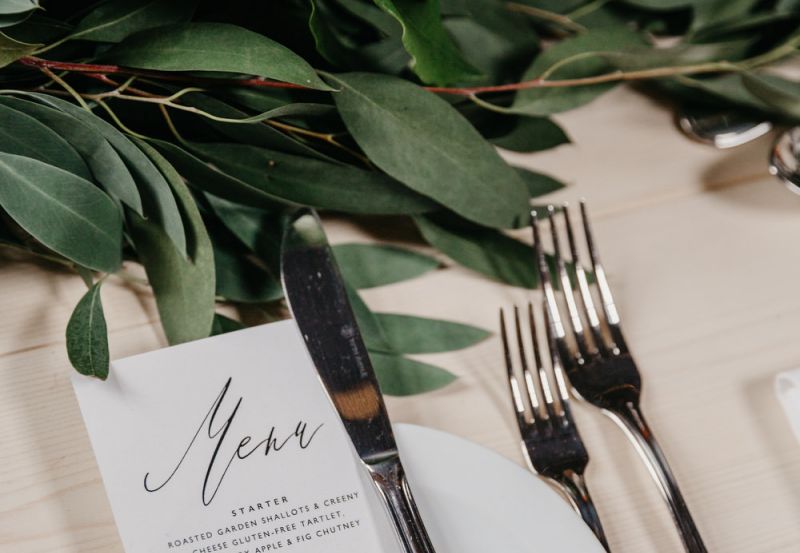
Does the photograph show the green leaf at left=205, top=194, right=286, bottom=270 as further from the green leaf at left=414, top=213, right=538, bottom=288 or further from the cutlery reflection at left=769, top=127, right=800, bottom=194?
the cutlery reflection at left=769, top=127, right=800, bottom=194

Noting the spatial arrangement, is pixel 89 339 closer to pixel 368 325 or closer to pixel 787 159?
pixel 368 325

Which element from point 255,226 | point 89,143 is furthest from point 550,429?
point 89,143

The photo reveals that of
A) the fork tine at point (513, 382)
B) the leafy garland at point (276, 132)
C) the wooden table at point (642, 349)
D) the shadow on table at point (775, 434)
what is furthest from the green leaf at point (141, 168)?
the shadow on table at point (775, 434)

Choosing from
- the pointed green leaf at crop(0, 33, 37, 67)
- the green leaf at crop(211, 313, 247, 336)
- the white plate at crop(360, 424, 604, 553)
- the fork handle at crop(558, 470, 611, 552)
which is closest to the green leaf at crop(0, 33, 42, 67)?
the pointed green leaf at crop(0, 33, 37, 67)

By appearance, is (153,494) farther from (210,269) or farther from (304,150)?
(304,150)

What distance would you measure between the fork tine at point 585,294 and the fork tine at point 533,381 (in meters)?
0.05

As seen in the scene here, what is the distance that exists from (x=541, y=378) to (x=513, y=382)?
20 mm

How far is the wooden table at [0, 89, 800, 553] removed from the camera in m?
0.53

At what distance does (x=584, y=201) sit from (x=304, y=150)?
0.78ft

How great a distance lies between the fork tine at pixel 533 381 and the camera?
0.56m

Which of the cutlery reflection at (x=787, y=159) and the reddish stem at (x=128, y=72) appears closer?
the reddish stem at (x=128, y=72)

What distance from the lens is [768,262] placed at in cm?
66

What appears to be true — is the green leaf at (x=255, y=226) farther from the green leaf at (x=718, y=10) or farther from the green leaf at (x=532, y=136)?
the green leaf at (x=718, y=10)

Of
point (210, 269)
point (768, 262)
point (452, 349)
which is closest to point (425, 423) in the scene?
point (452, 349)
